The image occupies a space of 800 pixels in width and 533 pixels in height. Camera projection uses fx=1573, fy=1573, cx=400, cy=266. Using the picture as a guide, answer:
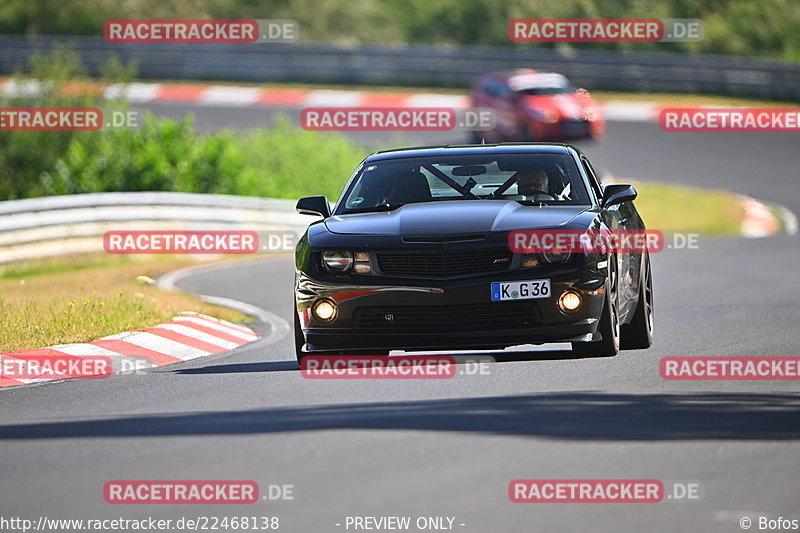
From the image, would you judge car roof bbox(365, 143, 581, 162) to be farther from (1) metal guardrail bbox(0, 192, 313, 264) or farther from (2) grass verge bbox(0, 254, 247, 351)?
(1) metal guardrail bbox(0, 192, 313, 264)

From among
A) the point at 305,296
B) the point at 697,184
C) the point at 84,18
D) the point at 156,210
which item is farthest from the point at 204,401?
the point at 84,18

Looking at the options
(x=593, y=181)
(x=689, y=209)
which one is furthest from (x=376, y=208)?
(x=689, y=209)

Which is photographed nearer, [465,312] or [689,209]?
[465,312]

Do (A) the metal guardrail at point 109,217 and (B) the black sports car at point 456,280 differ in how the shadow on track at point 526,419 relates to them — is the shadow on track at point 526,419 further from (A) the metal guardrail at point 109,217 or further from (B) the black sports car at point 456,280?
(A) the metal guardrail at point 109,217

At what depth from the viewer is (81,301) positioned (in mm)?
14453

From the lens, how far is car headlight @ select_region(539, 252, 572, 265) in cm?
980

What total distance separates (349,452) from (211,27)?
40283 millimetres

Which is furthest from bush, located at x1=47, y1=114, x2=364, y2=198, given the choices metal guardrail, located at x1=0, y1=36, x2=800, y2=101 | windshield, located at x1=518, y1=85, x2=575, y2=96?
metal guardrail, located at x1=0, y1=36, x2=800, y2=101

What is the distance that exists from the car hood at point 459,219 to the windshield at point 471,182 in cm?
24

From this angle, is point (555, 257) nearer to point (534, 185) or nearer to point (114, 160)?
point (534, 185)

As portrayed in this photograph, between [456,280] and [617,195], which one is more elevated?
[617,195]

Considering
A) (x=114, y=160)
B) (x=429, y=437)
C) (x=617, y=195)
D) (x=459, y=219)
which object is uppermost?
(x=114, y=160)

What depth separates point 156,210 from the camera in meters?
21.6

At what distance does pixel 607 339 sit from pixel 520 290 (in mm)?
843
